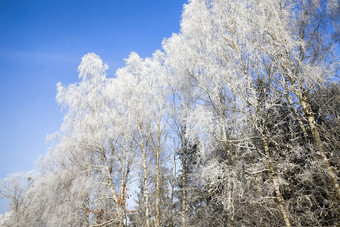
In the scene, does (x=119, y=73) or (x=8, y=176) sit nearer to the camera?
(x=119, y=73)

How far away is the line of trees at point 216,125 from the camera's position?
5.81 metres

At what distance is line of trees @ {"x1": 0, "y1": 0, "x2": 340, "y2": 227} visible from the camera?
19.1 ft

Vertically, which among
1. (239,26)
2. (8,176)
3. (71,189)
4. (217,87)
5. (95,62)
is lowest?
(71,189)

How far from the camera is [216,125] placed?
6.34 m

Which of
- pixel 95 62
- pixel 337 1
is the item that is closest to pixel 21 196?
pixel 95 62

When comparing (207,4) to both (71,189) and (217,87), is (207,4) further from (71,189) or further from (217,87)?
(71,189)

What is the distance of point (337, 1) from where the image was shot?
6.04 m

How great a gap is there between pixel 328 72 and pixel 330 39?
1.87 m

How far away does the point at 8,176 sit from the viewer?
48.8 ft

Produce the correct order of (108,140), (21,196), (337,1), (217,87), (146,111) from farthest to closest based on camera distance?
(21,196) → (108,140) → (146,111) → (217,87) → (337,1)

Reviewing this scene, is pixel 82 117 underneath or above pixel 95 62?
underneath

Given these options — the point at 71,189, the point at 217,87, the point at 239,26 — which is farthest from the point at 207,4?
the point at 71,189

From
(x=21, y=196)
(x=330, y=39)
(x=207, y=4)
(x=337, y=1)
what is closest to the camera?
(x=337, y=1)

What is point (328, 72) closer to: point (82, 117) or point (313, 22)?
point (313, 22)
